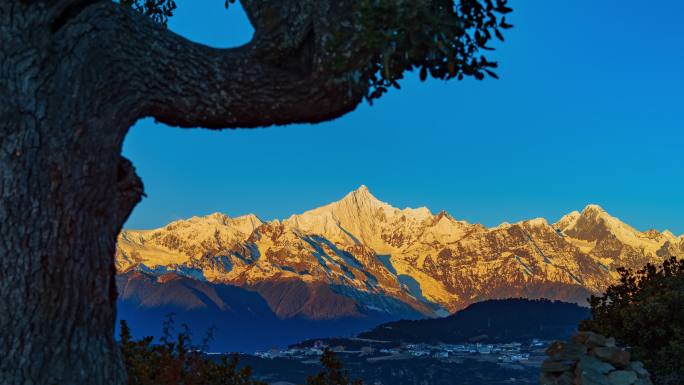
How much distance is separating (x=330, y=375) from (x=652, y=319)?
38.6 feet

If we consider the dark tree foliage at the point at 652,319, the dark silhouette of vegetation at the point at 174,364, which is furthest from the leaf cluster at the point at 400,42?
the dark tree foliage at the point at 652,319

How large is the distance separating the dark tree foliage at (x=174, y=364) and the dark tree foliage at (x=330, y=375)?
11.5ft

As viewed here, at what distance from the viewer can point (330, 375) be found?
18.0 meters

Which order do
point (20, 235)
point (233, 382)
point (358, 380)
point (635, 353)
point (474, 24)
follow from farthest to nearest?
point (635, 353) < point (358, 380) < point (233, 382) < point (474, 24) < point (20, 235)

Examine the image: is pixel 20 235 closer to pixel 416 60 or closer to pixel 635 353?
pixel 416 60

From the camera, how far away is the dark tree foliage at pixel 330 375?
693 inches

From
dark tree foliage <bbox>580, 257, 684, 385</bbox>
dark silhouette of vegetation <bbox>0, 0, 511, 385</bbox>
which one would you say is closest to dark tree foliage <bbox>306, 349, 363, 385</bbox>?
dark tree foliage <bbox>580, 257, 684, 385</bbox>

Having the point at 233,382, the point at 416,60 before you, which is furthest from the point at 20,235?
the point at 233,382

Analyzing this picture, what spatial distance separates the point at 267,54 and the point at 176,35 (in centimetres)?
93

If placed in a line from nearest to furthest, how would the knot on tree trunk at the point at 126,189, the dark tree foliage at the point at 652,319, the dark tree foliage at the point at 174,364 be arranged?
the knot on tree trunk at the point at 126,189
the dark tree foliage at the point at 174,364
the dark tree foliage at the point at 652,319

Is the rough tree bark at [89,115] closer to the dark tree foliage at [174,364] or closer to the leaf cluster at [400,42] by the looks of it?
the leaf cluster at [400,42]

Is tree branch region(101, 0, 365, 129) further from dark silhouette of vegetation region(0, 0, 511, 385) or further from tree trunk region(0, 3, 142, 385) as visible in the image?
tree trunk region(0, 3, 142, 385)

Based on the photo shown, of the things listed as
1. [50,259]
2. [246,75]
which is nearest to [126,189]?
[50,259]

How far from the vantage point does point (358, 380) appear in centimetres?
1836
